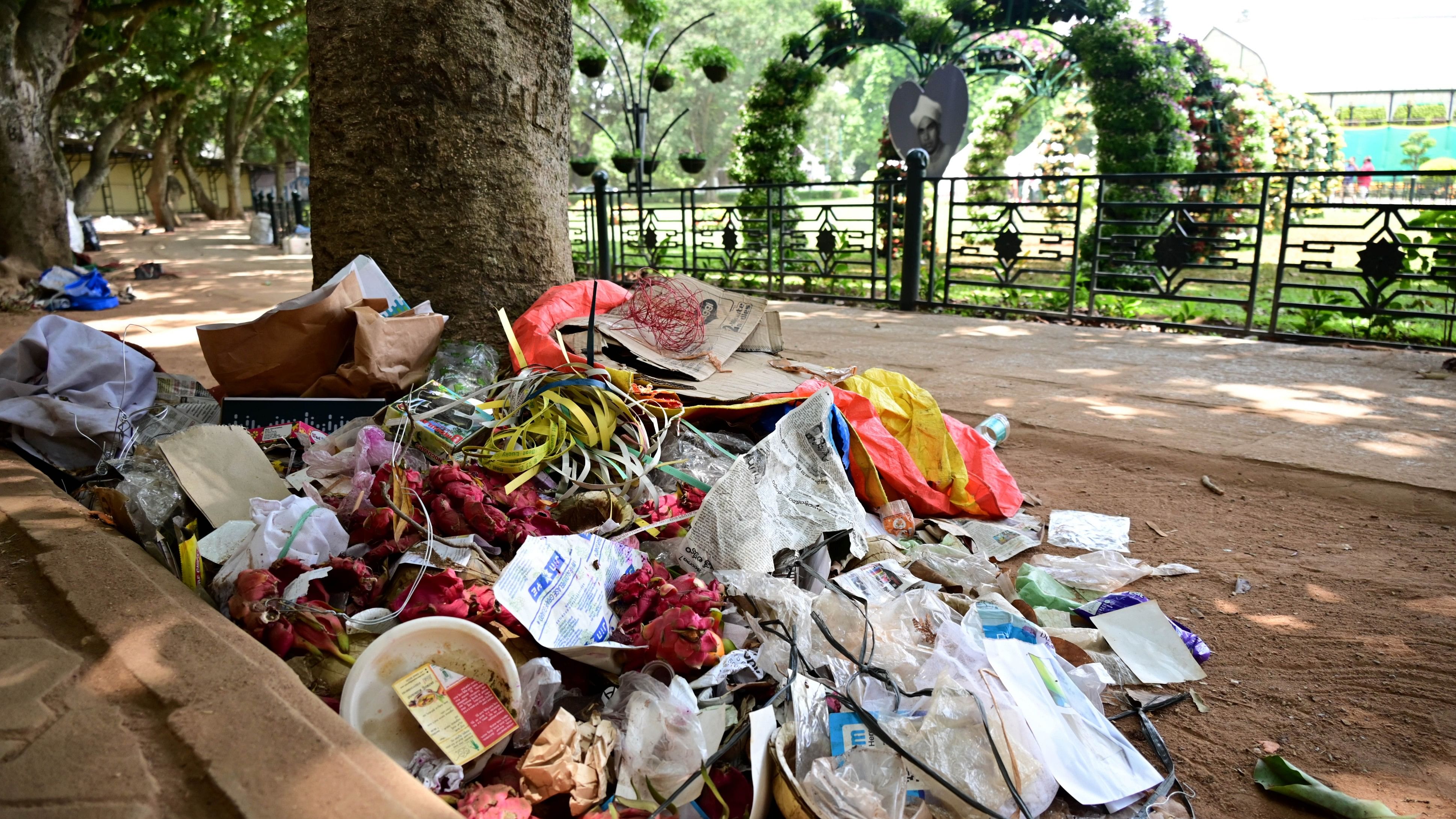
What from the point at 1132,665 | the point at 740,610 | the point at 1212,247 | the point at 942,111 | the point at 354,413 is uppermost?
the point at 942,111

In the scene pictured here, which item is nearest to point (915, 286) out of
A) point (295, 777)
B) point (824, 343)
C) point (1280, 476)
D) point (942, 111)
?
point (824, 343)

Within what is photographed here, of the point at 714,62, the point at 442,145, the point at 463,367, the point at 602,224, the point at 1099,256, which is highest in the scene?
the point at 714,62

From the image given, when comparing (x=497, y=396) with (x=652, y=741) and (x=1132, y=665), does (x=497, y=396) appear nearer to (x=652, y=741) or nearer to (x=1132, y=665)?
(x=652, y=741)

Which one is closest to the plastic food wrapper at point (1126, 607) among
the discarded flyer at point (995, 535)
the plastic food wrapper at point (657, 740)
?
the discarded flyer at point (995, 535)

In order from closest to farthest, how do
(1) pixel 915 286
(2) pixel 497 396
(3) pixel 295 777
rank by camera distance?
1. (3) pixel 295 777
2. (2) pixel 497 396
3. (1) pixel 915 286

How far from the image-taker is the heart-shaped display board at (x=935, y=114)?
1027 centimetres

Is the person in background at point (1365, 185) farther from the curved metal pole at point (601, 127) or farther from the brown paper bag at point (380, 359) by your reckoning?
the brown paper bag at point (380, 359)

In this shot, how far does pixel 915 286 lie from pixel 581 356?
548cm

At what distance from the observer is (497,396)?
2.93 metres

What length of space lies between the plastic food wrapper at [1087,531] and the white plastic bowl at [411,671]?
1.98m

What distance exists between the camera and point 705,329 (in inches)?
140

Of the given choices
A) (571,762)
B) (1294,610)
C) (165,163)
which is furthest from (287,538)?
(165,163)

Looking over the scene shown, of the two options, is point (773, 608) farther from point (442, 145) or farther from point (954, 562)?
point (442, 145)

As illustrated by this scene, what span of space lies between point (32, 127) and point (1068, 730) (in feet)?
41.7
